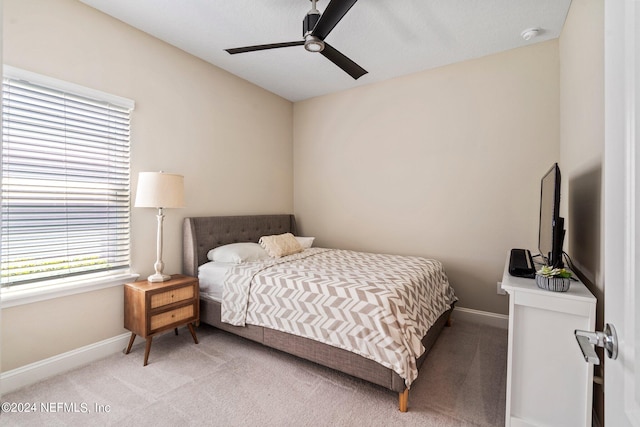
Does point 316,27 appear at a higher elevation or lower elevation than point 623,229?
higher

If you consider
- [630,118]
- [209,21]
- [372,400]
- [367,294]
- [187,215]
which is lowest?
[372,400]

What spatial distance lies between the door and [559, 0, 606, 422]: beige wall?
1167 mm

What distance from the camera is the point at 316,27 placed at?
190cm

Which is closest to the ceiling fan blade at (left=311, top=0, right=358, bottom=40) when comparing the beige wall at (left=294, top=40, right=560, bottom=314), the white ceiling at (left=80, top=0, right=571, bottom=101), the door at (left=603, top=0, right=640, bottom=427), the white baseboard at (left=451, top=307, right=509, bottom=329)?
the white ceiling at (left=80, top=0, right=571, bottom=101)

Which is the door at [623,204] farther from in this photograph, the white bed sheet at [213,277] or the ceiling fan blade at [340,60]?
the white bed sheet at [213,277]

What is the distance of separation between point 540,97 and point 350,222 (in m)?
2.43

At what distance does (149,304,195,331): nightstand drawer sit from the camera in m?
2.35

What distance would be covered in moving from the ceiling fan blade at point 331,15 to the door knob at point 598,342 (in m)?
1.83

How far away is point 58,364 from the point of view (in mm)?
2164

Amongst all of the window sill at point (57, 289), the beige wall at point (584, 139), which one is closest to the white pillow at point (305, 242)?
the window sill at point (57, 289)

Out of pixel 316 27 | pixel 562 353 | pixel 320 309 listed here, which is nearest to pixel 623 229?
pixel 562 353

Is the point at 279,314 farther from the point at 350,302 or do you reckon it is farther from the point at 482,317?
the point at 482,317

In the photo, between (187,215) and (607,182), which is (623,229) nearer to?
(607,182)

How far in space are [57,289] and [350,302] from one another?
84.7 inches
